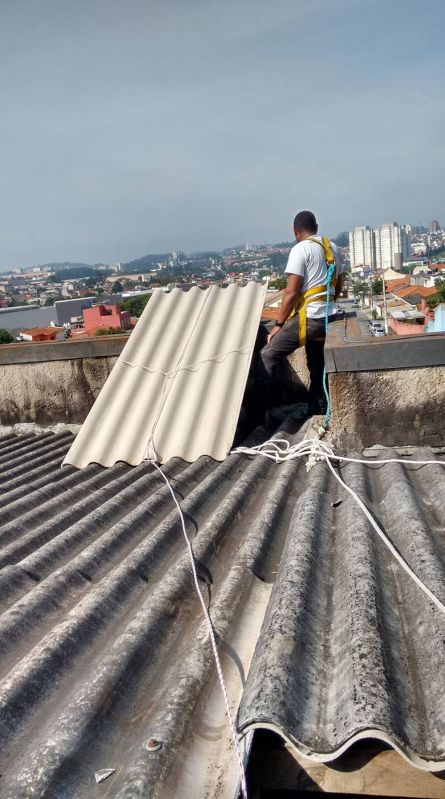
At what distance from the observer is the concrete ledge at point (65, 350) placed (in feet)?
17.7

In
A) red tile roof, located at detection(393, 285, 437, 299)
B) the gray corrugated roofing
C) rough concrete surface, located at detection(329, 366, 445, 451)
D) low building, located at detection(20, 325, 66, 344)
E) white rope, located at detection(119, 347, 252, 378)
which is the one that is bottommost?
red tile roof, located at detection(393, 285, 437, 299)

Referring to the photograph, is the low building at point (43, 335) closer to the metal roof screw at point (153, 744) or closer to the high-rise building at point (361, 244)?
the metal roof screw at point (153, 744)

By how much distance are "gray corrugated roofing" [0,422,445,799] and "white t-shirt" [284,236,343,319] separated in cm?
175

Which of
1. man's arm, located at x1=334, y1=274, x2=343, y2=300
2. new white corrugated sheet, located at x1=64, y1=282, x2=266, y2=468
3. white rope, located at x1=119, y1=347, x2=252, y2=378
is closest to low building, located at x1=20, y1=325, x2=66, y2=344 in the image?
new white corrugated sheet, located at x1=64, y1=282, x2=266, y2=468

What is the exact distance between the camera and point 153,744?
1483mm

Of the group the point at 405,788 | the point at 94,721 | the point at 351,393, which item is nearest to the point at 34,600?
the point at 94,721

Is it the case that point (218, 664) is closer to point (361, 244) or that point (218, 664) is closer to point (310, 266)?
point (310, 266)

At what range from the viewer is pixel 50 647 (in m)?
1.92

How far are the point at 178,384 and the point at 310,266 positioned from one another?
1.35 m

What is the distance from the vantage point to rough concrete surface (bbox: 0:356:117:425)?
5508mm

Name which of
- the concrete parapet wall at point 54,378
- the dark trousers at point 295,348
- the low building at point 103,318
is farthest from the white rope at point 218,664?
the low building at point 103,318

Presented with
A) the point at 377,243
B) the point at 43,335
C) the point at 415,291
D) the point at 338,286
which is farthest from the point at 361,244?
the point at 338,286

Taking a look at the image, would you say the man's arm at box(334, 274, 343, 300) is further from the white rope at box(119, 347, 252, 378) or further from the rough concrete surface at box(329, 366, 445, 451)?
the rough concrete surface at box(329, 366, 445, 451)

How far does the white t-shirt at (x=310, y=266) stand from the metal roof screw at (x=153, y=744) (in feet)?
11.8
